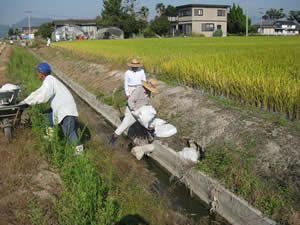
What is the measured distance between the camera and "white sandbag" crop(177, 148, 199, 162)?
4.71 meters

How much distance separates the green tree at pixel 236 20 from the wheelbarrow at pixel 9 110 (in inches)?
A: 2052

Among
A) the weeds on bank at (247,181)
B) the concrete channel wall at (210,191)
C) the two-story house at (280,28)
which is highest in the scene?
the two-story house at (280,28)

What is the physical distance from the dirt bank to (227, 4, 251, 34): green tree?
48.9 metres

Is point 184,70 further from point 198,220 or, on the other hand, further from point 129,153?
point 198,220

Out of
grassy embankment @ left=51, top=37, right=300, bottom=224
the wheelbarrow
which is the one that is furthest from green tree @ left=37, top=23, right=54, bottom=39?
the wheelbarrow

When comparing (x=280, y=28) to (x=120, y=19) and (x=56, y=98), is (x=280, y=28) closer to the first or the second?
(x=120, y=19)

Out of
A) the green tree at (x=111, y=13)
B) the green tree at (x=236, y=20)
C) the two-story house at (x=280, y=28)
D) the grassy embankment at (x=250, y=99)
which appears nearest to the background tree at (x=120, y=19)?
the green tree at (x=111, y=13)

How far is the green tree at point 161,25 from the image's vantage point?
5319cm

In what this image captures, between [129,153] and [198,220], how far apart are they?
2.31m

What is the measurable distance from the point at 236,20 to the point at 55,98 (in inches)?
2094

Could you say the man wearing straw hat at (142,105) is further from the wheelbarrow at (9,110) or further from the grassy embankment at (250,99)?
the wheelbarrow at (9,110)

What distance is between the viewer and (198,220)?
12.7 feet

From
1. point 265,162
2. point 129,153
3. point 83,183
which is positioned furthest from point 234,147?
point 83,183

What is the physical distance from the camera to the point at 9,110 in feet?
15.5
